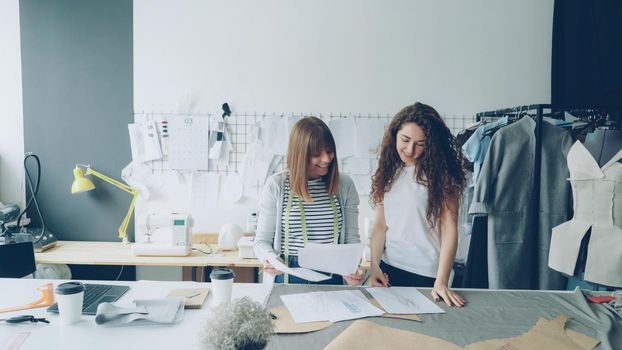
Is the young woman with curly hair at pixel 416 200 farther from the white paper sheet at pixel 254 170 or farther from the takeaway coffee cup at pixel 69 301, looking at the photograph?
the white paper sheet at pixel 254 170

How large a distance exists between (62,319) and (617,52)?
289cm

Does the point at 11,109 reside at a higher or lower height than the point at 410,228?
higher

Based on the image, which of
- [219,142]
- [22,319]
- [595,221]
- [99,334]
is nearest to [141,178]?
[219,142]

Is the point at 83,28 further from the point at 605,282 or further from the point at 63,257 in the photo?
the point at 605,282

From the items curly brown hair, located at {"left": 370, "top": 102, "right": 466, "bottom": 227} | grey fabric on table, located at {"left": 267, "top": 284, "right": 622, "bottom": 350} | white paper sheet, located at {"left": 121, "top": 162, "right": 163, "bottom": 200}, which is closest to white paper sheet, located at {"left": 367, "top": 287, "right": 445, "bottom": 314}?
grey fabric on table, located at {"left": 267, "top": 284, "right": 622, "bottom": 350}

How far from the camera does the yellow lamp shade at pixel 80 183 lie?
2.84 m

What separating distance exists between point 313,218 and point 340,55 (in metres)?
1.62

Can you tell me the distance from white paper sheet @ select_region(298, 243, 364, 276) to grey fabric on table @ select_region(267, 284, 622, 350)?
0.17 metres

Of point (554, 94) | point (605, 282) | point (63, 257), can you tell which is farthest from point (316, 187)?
point (554, 94)

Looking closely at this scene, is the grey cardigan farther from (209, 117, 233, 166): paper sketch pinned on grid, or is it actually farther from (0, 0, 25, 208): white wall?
(0, 0, 25, 208): white wall

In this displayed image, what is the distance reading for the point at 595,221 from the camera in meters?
1.78

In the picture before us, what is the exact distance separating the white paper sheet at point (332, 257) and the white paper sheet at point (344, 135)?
1659mm

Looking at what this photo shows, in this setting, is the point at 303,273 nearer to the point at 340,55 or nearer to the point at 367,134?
the point at 367,134

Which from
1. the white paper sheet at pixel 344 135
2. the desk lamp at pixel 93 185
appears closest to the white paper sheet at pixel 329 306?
the white paper sheet at pixel 344 135
